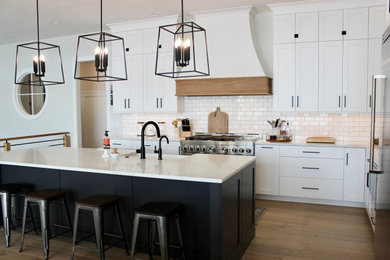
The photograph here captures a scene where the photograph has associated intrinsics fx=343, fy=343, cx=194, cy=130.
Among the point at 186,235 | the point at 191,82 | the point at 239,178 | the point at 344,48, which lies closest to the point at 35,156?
the point at 186,235

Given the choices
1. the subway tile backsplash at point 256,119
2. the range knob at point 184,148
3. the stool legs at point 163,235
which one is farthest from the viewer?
the range knob at point 184,148

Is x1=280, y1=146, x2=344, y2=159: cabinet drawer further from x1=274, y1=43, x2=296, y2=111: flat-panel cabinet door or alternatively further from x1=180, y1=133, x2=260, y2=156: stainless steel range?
x1=274, y1=43, x2=296, y2=111: flat-panel cabinet door

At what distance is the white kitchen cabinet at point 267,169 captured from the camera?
5.27 m

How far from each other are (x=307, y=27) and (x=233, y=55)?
3.93ft

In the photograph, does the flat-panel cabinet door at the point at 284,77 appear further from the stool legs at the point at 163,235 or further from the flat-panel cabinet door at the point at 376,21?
the stool legs at the point at 163,235

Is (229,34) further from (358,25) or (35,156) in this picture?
(35,156)

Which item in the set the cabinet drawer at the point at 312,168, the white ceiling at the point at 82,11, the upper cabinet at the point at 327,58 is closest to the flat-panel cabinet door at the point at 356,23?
the upper cabinet at the point at 327,58

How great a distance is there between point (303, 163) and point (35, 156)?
367 centimetres

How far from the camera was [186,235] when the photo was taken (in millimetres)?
3125

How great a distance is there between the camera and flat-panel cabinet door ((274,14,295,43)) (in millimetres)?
5320

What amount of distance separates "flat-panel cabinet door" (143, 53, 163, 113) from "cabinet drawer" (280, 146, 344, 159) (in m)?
2.46

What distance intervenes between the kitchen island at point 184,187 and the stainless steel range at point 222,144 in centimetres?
162

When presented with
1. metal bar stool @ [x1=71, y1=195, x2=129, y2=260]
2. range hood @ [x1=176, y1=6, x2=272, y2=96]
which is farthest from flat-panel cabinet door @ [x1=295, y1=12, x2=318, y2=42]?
metal bar stool @ [x1=71, y1=195, x2=129, y2=260]

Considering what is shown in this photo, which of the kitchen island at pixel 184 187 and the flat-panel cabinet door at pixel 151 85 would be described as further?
the flat-panel cabinet door at pixel 151 85
